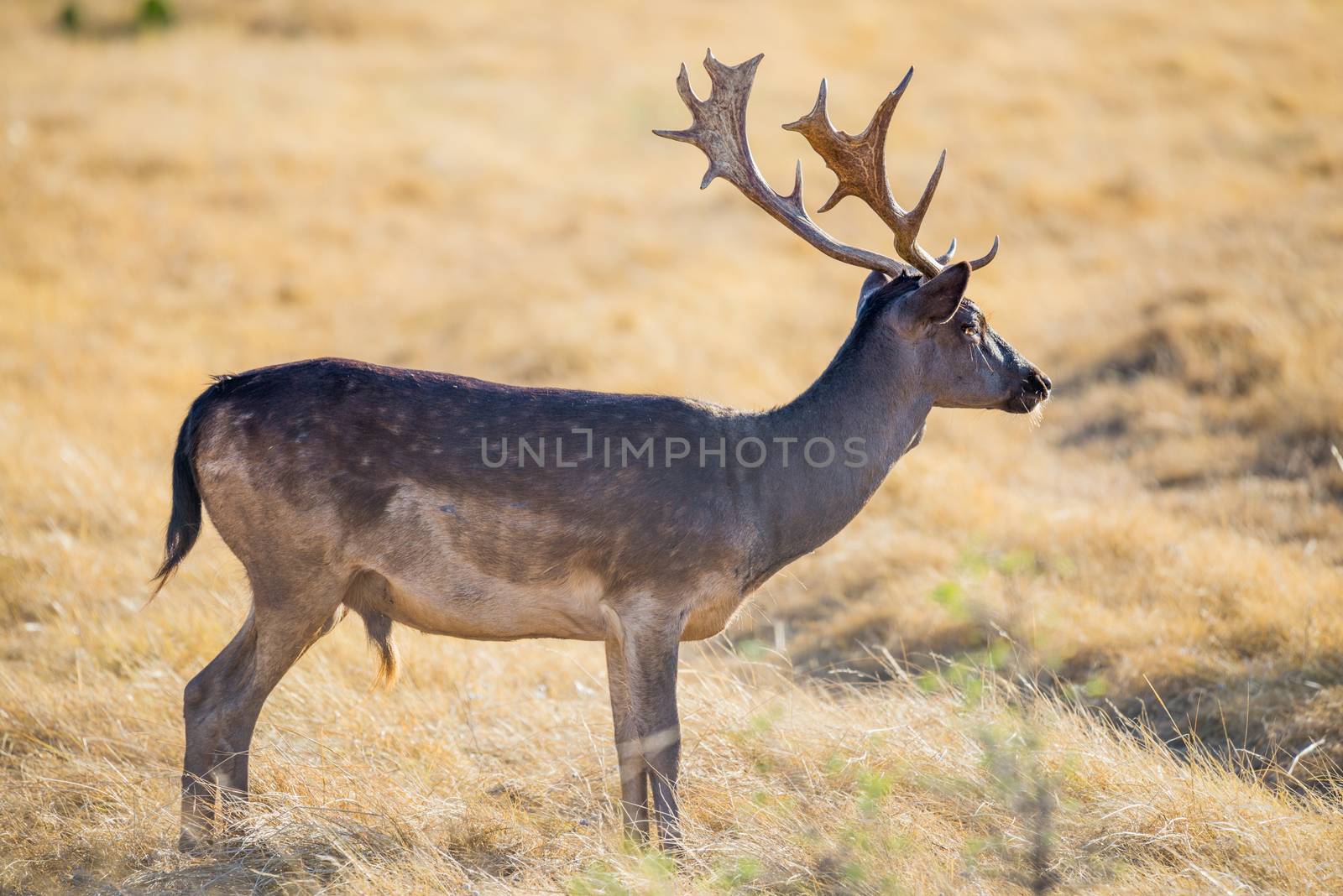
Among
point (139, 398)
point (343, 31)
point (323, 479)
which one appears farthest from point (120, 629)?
point (343, 31)

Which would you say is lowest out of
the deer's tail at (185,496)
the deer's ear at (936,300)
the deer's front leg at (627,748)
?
the deer's front leg at (627,748)

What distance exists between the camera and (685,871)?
14.4 ft

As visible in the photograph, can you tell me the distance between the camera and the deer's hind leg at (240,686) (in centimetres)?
463

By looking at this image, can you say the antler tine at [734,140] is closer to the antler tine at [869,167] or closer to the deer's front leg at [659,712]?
the antler tine at [869,167]

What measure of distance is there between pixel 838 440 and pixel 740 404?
206 inches

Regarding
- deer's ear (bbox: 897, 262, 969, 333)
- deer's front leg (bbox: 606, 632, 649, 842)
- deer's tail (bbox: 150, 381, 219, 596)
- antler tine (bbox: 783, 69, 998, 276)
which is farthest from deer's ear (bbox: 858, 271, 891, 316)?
deer's tail (bbox: 150, 381, 219, 596)

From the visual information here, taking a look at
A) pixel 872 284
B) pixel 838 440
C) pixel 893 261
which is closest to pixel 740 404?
pixel 872 284

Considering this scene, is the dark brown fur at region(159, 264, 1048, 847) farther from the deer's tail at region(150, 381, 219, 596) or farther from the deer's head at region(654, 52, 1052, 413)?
the deer's head at region(654, 52, 1052, 413)

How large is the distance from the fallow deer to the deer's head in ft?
0.48

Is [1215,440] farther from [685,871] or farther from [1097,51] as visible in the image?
Result: [1097,51]

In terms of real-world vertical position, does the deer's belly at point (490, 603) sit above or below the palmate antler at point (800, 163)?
below

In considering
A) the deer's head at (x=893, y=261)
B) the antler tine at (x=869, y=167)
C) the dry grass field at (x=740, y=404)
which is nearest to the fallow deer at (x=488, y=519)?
the deer's head at (x=893, y=261)

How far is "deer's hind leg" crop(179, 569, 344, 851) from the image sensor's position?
4629mm

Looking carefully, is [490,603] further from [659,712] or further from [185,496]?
[185,496]
